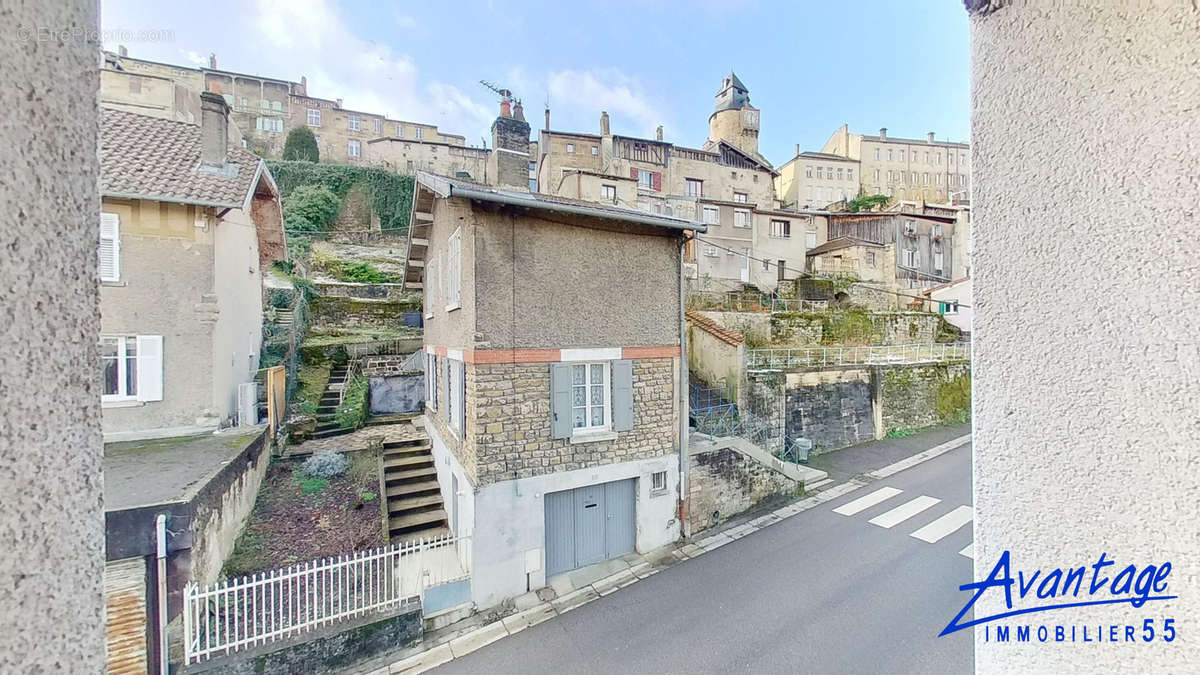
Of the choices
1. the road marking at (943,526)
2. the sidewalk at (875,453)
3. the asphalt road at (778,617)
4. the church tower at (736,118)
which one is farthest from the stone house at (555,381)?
the church tower at (736,118)

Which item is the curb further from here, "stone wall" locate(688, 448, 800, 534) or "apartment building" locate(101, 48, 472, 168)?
"apartment building" locate(101, 48, 472, 168)

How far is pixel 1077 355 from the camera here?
3.81 ft

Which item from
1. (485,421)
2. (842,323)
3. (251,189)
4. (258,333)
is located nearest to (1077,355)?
(485,421)

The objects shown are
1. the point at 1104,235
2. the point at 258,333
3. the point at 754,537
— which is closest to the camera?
the point at 1104,235

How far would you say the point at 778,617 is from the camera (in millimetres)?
7277

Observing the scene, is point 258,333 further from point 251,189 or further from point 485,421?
point 485,421

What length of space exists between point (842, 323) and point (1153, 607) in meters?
21.7

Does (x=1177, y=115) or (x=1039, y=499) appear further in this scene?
(x=1039, y=499)

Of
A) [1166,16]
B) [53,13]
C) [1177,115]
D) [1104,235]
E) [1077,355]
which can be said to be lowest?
[1077,355]

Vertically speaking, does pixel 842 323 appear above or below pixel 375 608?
above

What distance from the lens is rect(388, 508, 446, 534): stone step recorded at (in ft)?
31.0

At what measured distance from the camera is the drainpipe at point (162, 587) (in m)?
5.43

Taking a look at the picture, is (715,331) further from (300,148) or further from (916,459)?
A: (300,148)

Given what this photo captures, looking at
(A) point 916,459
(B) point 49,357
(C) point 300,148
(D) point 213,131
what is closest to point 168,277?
(D) point 213,131
